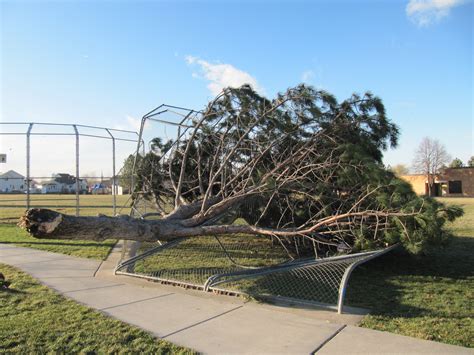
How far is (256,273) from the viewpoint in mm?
6348

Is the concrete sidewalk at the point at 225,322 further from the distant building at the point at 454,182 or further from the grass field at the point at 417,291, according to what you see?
the distant building at the point at 454,182

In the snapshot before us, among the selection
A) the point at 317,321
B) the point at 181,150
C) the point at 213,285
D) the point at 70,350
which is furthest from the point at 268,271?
the point at 181,150

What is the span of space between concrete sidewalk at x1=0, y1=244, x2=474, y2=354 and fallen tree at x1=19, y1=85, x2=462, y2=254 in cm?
97

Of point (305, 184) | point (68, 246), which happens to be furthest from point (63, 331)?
point (68, 246)

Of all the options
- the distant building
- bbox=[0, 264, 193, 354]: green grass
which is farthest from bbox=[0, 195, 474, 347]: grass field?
the distant building

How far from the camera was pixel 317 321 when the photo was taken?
16.1 ft

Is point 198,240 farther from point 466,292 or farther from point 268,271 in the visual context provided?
point 466,292

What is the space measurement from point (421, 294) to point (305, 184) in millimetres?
2672

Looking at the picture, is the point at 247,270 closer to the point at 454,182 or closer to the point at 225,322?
the point at 225,322

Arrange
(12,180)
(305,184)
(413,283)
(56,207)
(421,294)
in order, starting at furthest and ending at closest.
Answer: (56,207)
(12,180)
(305,184)
(413,283)
(421,294)

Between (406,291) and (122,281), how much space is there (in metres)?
4.59

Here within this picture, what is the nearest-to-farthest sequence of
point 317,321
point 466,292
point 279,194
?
point 317,321
point 466,292
point 279,194

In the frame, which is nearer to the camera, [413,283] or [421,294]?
[421,294]

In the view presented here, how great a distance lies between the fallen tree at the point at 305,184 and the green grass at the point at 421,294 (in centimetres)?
72
